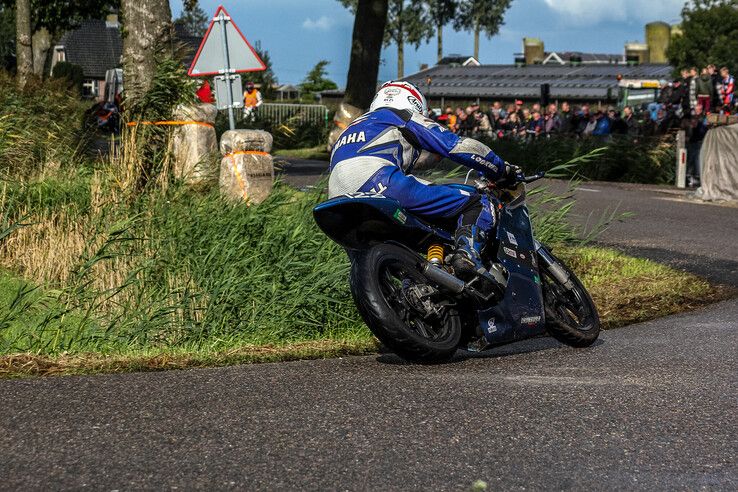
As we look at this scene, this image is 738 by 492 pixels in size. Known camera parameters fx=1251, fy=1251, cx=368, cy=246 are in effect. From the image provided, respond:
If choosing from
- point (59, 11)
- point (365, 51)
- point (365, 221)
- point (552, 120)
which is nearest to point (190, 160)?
point (365, 221)

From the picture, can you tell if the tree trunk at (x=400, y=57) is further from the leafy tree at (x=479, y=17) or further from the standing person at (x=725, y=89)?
the standing person at (x=725, y=89)

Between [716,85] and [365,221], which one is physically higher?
[716,85]

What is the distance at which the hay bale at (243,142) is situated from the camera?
1244 cm

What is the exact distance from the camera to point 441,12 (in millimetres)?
103375

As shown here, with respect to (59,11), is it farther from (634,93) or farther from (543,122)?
(634,93)

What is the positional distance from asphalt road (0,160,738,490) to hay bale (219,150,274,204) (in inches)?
198

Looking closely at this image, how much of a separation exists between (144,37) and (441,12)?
9175cm

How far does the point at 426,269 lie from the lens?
6609 mm

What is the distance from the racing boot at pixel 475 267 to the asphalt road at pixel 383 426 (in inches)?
16.1

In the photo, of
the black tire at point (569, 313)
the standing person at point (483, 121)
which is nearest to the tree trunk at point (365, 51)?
the standing person at point (483, 121)

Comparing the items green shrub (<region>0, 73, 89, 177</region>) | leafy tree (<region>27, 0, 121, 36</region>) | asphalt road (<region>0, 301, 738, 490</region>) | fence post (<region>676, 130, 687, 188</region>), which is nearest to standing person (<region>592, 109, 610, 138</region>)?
fence post (<region>676, 130, 687, 188</region>)

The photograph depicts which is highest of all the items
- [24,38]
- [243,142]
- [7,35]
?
[7,35]

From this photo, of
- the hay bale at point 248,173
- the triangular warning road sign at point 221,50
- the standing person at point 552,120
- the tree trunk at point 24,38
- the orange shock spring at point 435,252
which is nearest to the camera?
the orange shock spring at point 435,252

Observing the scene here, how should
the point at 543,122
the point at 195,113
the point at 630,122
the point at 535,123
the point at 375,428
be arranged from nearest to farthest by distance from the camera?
1. the point at 375,428
2. the point at 195,113
3. the point at 630,122
4. the point at 535,123
5. the point at 543,122
